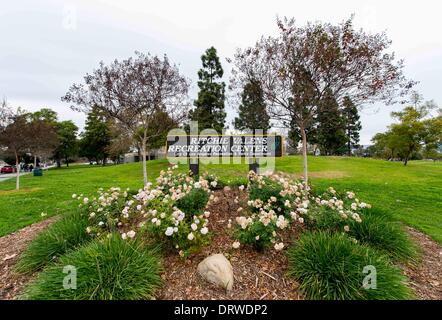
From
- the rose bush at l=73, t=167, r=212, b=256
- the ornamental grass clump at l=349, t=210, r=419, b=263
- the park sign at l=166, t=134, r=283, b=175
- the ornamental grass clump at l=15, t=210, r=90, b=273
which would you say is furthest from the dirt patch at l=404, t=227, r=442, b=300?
the ornamental grass clump at l=15, t=210, r=90, b=273

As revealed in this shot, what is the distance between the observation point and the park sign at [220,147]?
6355 millimetres

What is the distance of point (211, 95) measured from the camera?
1794 centimetres

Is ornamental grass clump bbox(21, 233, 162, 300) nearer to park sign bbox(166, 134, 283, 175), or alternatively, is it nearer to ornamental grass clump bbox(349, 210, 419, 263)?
ornamental grass clump bbox(349, 210, 419, 263)

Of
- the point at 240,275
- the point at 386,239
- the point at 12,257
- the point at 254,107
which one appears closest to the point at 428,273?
the point at 386,239

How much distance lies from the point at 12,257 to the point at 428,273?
607 cm

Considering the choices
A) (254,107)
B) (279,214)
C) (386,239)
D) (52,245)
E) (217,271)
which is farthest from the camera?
(254,107)

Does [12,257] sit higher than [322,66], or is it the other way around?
[322,66]

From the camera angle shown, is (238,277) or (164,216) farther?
(164,216)

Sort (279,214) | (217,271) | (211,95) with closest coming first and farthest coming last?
(217,271)
(279,214)
(211,95)

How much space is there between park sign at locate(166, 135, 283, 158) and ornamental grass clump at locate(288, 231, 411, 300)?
3.97 m

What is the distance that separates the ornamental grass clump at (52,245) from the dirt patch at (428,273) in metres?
4.46

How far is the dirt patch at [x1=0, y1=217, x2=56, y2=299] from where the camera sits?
8.56 ft

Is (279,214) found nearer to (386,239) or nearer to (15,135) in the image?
(386,239)

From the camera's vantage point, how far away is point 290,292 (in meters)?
2.42
